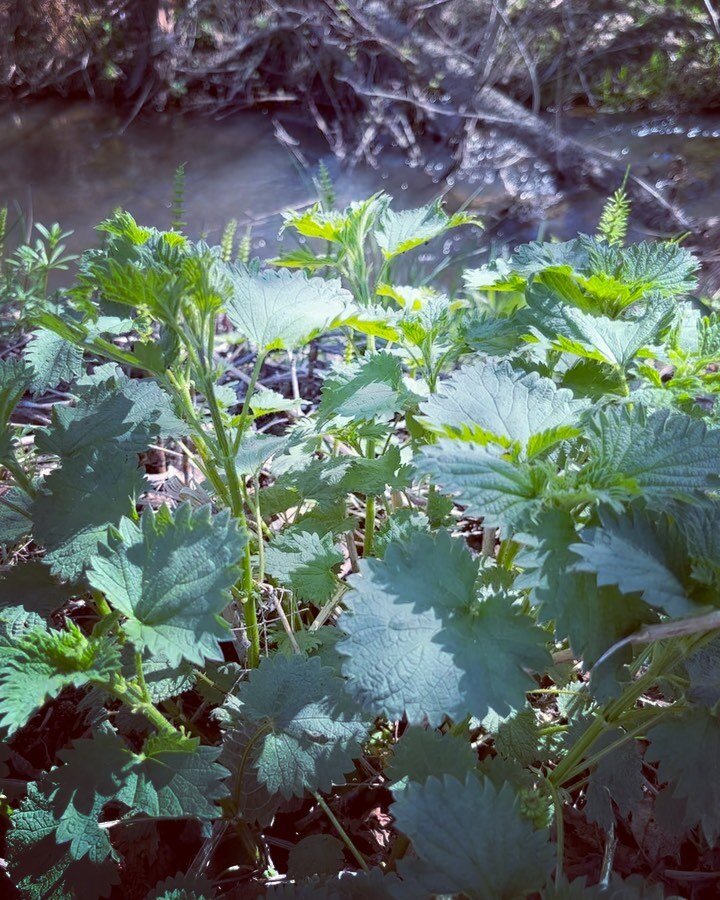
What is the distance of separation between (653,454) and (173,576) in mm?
574

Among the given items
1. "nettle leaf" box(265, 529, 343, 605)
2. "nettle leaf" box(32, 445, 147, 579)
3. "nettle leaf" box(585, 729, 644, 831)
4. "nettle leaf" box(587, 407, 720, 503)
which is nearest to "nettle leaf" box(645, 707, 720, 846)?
"nettle leaf" box(585, 729, 644, 831)

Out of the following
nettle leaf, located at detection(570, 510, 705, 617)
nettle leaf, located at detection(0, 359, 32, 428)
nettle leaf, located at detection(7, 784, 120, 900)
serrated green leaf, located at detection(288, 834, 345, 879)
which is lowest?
serrated green leaf, located at detection(288, 834, 345, 879)

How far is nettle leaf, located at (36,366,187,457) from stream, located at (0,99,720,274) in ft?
8.66

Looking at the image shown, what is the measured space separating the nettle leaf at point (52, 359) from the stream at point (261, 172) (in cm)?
253

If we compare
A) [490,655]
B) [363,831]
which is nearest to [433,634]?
[490,655]

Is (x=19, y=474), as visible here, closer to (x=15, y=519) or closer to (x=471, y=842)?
(x=15, y=519)

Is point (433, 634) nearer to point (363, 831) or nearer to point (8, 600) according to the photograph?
point (363, 831)

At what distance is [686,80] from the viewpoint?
16.3 ft

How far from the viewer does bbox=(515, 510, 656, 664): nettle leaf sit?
781 millimetres

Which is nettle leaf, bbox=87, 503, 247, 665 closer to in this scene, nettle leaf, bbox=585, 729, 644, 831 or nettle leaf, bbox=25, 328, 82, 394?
nettle leaf, bbox=25, 328, 82, 394

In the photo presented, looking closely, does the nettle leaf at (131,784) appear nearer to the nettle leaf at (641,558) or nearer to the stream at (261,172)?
the nettle leaf at (641,558)

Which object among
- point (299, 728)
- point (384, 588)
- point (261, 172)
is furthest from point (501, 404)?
point (261, 172)

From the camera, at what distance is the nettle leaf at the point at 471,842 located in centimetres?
78

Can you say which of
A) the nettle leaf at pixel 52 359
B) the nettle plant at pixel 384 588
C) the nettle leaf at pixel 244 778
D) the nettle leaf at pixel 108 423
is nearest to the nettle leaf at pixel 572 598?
the nettle plant at pixel 384 588
